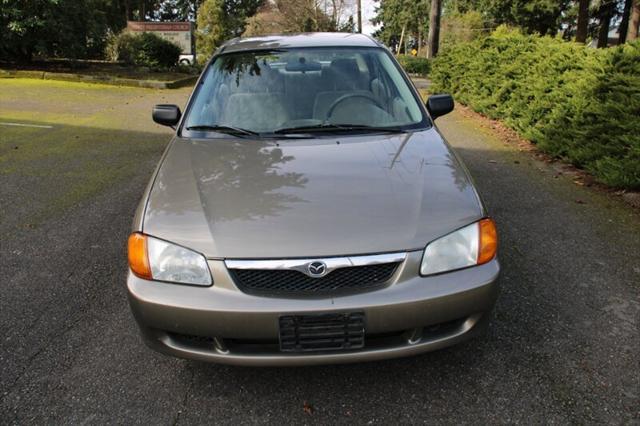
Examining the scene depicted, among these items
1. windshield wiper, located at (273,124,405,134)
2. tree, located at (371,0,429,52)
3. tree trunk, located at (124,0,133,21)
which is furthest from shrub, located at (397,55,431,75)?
tree, located at (371,0,429,52)

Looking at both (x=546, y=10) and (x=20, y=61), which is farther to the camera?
(x=546, y=10)

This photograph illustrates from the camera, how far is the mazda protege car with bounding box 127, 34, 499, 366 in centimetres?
211

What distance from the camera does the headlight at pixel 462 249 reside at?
2.20 metres

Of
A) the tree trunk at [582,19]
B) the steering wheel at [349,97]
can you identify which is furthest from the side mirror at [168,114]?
the tree trunk at [582,19]

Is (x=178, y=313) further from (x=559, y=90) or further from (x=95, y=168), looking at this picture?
(x=559, y=90)

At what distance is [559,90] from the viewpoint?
6.79m

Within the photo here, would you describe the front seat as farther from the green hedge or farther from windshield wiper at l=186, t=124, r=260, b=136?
the green hedge

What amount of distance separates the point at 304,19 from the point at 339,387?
32083mm

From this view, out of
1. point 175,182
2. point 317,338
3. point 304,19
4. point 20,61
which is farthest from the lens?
point 304,19

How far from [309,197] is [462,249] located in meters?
0.72

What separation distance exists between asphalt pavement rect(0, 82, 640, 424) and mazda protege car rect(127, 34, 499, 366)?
0.33m

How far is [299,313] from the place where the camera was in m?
2.08

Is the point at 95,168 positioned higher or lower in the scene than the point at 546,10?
lower

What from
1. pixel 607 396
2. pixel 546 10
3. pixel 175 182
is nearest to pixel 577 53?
pixel 607 396
